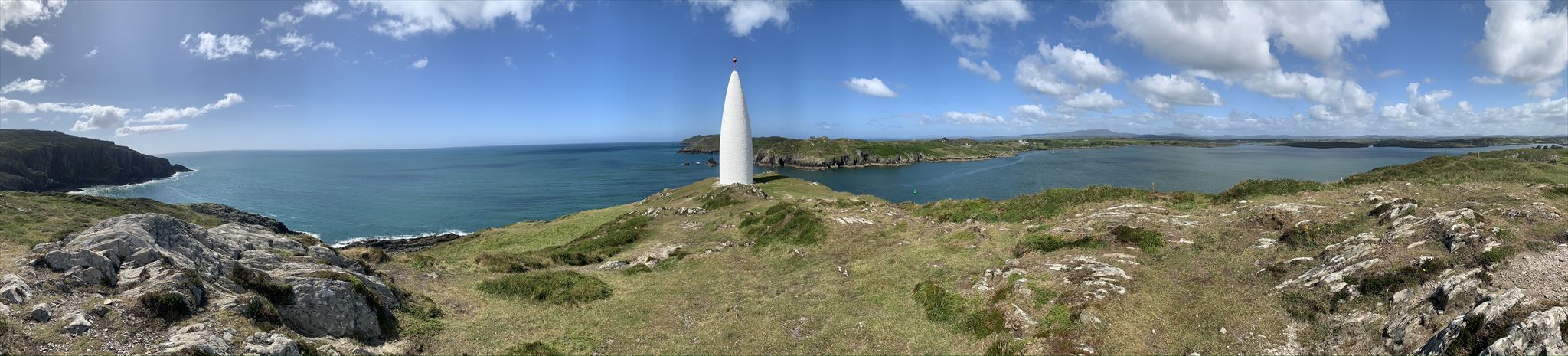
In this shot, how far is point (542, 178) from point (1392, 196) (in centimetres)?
13857

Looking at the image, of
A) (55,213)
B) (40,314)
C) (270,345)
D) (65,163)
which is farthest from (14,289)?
(65,163)

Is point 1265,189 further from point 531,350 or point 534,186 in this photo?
point 534,186

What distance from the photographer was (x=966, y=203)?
28953 millimetres

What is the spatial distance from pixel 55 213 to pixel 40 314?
1403 inches

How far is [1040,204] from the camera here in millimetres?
26422

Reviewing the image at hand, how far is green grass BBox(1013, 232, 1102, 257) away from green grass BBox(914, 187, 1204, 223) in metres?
5.09

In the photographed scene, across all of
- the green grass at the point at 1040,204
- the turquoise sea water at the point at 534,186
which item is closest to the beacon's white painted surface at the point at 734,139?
the green grass at the point at 1040,204

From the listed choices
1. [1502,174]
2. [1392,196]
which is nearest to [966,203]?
[1392,196]

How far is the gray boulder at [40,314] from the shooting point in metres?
9.19

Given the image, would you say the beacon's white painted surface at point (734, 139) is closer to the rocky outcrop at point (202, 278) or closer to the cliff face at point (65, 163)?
the rocky outcrop at point (202, 278)

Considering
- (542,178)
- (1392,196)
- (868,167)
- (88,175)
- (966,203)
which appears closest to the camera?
(1392,196)

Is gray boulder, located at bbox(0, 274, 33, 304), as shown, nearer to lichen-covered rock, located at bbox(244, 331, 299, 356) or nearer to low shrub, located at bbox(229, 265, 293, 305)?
low shrub, located at bbox(229, 265, 293, 305)

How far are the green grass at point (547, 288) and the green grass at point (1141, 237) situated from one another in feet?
63.7

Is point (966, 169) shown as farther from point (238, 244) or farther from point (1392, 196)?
point (238, 244)
